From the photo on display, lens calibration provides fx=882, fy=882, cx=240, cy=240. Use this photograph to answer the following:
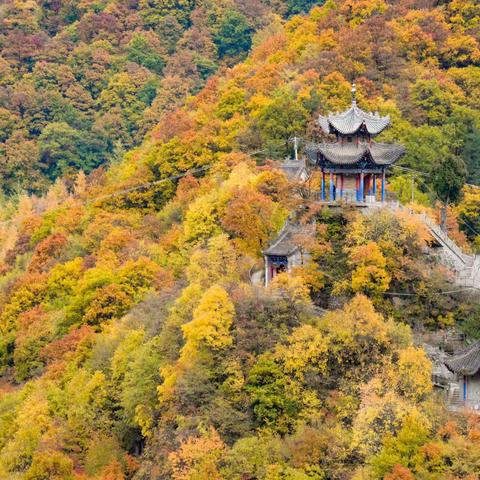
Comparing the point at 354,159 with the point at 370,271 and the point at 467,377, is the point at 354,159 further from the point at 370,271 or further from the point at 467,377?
the point at 467,377

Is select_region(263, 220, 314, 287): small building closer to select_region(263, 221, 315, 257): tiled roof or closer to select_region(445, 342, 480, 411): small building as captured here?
select_region(263, 221, 315, 257): tiled roof

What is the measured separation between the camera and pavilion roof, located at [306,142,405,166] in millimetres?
33969

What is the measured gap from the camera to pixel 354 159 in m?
34.0

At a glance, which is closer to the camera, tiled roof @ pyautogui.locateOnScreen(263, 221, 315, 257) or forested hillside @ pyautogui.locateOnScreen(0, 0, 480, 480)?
forested hillside @ pyautogui.locateOnScreen(0, 0, 480, 480)

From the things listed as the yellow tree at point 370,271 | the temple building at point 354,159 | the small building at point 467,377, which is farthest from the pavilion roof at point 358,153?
the small building at point 467,377

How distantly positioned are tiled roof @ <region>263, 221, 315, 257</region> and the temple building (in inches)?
63.4

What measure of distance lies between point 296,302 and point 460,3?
41.8 m

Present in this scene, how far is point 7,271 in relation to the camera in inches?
2414

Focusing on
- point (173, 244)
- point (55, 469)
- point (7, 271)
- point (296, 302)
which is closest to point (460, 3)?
point (173, 244)

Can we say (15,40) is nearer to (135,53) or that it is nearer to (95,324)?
(135,53)

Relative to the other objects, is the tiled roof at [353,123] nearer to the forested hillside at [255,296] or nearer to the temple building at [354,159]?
the temple building at [354,159]

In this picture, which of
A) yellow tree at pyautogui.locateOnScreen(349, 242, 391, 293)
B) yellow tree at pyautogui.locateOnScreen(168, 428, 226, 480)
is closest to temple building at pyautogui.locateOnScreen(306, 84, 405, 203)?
yellow tree at pyautogui.locateOnScreen(349, 242, 391, 293)

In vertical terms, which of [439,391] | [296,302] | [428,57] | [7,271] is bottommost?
[7,271]

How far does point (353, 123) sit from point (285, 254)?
20.4 ft
